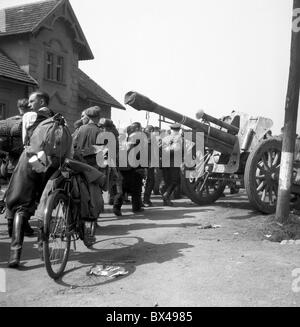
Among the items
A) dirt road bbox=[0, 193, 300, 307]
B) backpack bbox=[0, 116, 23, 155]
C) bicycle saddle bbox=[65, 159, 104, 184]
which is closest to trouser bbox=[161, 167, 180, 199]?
dirt road bbox=[0, 193, 300, 307]

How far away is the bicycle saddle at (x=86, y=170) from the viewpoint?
438 centimetres

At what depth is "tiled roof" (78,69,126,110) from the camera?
22266 millimetres

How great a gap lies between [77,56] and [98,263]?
1772 cm

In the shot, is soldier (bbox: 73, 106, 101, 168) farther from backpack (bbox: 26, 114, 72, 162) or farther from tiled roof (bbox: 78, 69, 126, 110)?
tiled roof (bbox: 78, 69, 126, 110)

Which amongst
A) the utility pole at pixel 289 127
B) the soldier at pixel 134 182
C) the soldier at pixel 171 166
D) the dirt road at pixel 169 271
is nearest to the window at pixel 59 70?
the soldier at pixel 171 166

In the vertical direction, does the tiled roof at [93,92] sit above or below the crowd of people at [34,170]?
A: above

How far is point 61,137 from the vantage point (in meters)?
4.11

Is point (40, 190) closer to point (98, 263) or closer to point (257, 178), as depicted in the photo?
point (98, 263)

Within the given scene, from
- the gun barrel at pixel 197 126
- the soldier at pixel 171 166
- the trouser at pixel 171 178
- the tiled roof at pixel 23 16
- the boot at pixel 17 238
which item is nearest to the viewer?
the boot at pixel 17 238

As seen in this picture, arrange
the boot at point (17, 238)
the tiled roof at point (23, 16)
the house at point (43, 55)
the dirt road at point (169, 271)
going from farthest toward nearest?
the tiled roof at point (23, 16), the house at point (43, 55), the boot at point (17, 238), the dirt road at point (169, 271)

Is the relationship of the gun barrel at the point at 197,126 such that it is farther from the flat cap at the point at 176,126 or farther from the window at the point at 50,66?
the window at the point at 50,66

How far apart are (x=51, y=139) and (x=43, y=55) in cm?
1540
